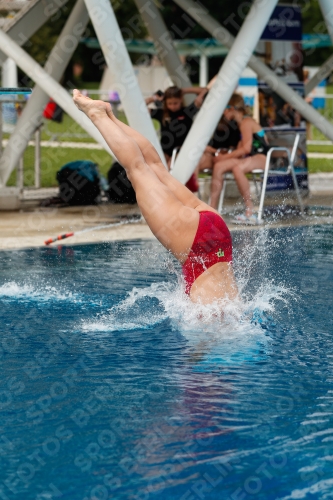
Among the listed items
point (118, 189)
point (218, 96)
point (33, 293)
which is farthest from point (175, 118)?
point (33, 293)

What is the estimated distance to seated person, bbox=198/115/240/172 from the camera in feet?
38.0

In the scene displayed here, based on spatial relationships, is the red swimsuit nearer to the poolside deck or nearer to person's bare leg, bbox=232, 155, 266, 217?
the poolside deck

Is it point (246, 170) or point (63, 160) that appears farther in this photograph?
point (63, 160)

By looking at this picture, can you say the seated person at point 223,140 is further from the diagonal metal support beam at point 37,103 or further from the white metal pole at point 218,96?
the diagonal metal support beam at point 37,103

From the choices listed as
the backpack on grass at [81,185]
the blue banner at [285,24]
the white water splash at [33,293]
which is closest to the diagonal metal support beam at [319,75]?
the blue banner at [285,24]

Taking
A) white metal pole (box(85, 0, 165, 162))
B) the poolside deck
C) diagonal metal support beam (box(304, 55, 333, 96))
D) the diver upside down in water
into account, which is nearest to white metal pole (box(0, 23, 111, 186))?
white metal pole (box(85, 0, 165, 162))

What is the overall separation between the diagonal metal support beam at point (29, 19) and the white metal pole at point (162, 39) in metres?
1.27

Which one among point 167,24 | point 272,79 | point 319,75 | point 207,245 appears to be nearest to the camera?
point 207,245

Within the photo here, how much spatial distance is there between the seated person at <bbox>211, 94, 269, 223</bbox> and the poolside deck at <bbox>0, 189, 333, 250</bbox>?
14.0 inches

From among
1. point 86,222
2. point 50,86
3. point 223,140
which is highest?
point 50,86

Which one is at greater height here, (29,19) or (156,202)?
(29,19)

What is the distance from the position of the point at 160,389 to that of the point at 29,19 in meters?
8.46

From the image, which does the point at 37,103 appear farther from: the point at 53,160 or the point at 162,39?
the point at 53,160

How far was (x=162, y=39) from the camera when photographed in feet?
43.2
